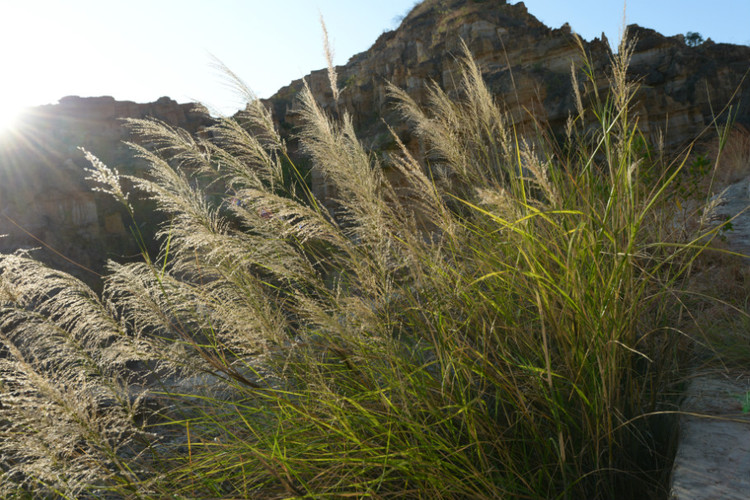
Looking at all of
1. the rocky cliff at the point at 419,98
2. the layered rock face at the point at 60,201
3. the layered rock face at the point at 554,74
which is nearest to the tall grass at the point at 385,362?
the rocky cliff at the point at 419,98

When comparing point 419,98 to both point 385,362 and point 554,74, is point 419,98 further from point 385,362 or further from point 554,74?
point 385,362

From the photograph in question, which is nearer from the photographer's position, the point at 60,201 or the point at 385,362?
the point at 385,362

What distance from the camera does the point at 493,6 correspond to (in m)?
14.6

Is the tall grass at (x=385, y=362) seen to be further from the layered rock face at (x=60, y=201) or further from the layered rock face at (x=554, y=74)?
the layered rock face at (x=60, y=201)

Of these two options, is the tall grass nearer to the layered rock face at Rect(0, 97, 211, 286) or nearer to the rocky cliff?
the rocky cliff

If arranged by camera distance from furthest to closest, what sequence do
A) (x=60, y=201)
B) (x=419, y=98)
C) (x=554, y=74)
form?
(x=60, y=201), (x=419, y=98), (x=554, y=74)

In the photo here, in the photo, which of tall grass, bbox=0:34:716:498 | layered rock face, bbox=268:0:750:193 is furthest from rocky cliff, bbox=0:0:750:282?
tall grass, bbox=0:34:716:498

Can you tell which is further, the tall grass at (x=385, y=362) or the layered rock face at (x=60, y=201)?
the layered rock face at (x=60, y=201)

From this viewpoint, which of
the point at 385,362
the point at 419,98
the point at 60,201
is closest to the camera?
the point at 385,362

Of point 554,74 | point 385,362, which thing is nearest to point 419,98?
point 554,74

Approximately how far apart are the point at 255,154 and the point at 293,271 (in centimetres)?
56

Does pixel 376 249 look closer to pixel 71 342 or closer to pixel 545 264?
pixel 545 264

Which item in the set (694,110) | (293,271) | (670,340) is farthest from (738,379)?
(694,110)

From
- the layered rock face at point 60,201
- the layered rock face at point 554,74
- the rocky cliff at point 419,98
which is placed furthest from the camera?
Result: the layered rock face at point 60,201
